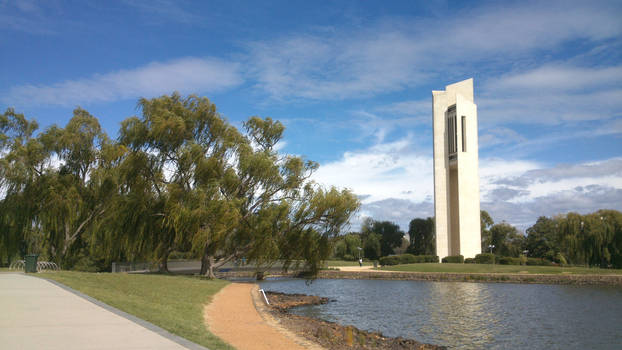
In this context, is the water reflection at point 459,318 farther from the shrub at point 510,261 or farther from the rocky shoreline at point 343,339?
the shrub at point 510,261

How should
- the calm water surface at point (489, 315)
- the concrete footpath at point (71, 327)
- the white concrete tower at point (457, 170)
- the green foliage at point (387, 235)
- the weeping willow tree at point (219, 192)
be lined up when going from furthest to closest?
the green foliage at point (387, 235) < the white concrete tower at point (457, 170) < the weeping willow tree at point (219, 192) < the calm water surface at point (489, 315) < the concrete footpath at point (71, 327)

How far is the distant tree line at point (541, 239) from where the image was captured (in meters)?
42.6

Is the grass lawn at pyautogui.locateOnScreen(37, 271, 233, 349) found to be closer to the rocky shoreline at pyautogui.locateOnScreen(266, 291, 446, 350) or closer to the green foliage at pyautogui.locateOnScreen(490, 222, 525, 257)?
the rocky shoreline at pyautogui.locateOnScreen(266, 291, 446, 350)

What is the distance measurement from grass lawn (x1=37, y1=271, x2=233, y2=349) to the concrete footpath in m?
0.81

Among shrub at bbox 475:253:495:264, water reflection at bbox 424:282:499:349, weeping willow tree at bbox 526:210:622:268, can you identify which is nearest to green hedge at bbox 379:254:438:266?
shrub at bbox 475:253:495:264

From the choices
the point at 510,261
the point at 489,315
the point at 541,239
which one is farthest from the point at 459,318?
the point at 541,239

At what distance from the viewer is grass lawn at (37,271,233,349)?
32.1ft

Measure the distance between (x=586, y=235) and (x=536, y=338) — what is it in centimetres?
3232

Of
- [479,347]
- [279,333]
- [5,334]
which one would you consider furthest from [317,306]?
[5,334]

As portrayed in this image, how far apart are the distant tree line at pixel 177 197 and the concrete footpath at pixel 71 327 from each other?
15324 millimetres

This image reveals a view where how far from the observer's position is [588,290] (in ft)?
102

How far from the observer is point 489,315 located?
20.8 metres

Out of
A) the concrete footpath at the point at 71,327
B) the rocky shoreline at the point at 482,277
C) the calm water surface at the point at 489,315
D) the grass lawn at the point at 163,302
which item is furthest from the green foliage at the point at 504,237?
the concrete footpath at the point at 71,327

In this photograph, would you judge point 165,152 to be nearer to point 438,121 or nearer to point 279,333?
point 279,333
